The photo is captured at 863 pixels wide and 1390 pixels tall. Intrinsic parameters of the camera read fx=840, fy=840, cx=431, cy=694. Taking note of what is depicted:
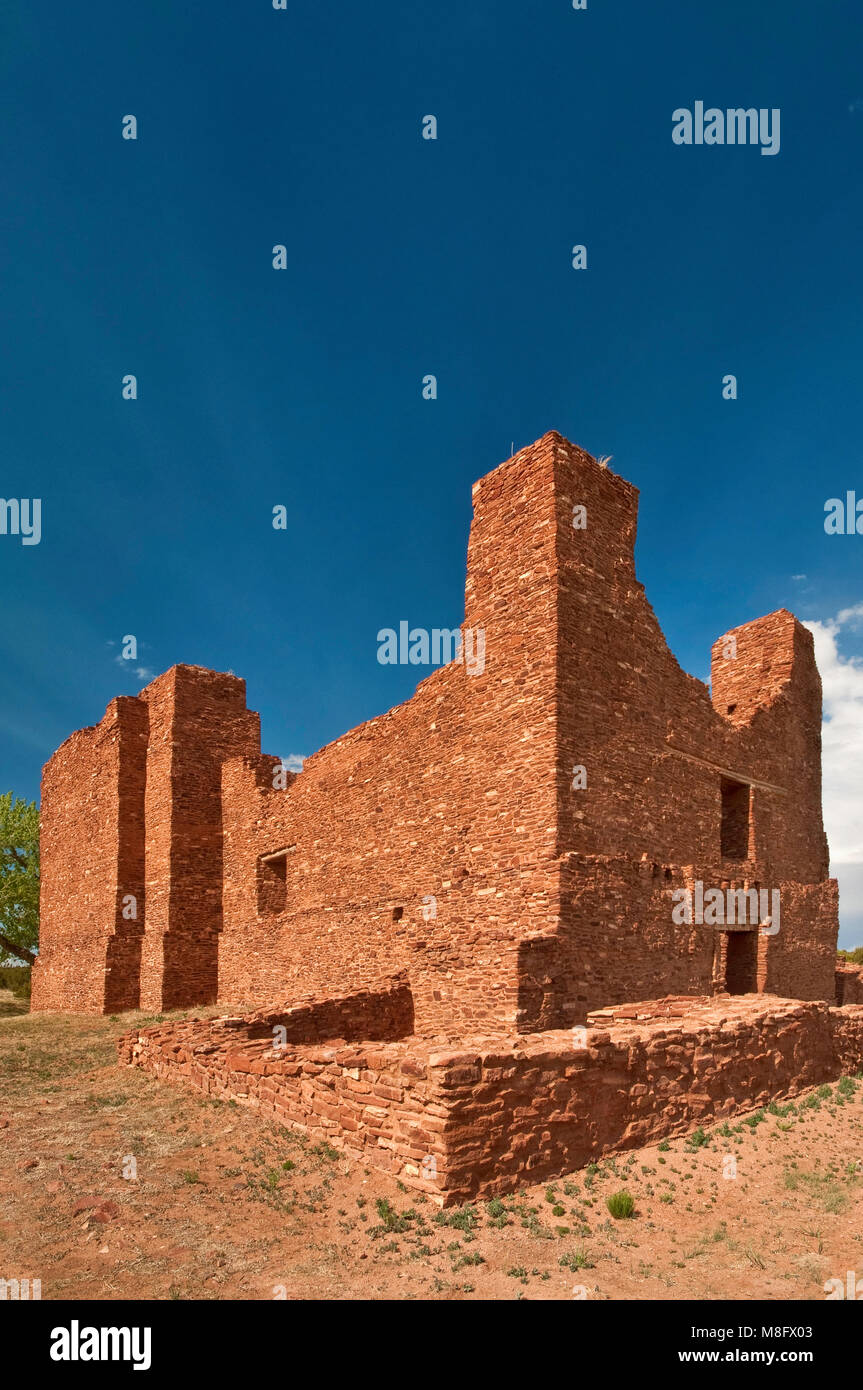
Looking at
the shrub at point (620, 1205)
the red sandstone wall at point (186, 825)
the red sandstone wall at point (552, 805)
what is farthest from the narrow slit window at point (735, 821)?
the red sandstone wall at point (186, 825)

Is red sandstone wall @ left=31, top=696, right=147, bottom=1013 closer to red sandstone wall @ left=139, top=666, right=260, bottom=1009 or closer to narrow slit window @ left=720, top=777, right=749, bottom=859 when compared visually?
red sandstone wall @ left=139, top=666, right=260, bottom=1009

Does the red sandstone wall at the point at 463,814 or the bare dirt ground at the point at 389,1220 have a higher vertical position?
the red sandstone wall at the point at 463,814

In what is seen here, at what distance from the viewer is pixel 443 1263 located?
19.5 ft

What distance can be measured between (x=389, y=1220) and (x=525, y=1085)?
1.61m

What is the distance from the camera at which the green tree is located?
120 feet

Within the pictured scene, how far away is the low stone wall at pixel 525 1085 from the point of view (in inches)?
277

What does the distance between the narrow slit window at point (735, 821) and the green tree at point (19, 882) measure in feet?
102

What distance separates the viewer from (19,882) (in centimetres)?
3653

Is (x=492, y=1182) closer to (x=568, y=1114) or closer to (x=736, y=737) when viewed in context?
(x=568, y=1114)

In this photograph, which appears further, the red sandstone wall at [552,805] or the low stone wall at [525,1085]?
the red sandstone wall at [552,805]

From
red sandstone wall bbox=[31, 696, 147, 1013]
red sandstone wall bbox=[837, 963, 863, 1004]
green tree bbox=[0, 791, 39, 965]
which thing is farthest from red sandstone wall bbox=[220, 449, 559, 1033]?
green tree bbox=[0, 791, 39, 965]

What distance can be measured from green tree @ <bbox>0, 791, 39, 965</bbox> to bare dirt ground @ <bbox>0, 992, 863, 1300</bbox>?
29.7m

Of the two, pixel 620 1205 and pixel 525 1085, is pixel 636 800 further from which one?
pixel 620 1205

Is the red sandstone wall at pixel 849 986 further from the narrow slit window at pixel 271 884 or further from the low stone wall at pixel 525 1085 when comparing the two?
the narrow slit window at pixel 271 884
